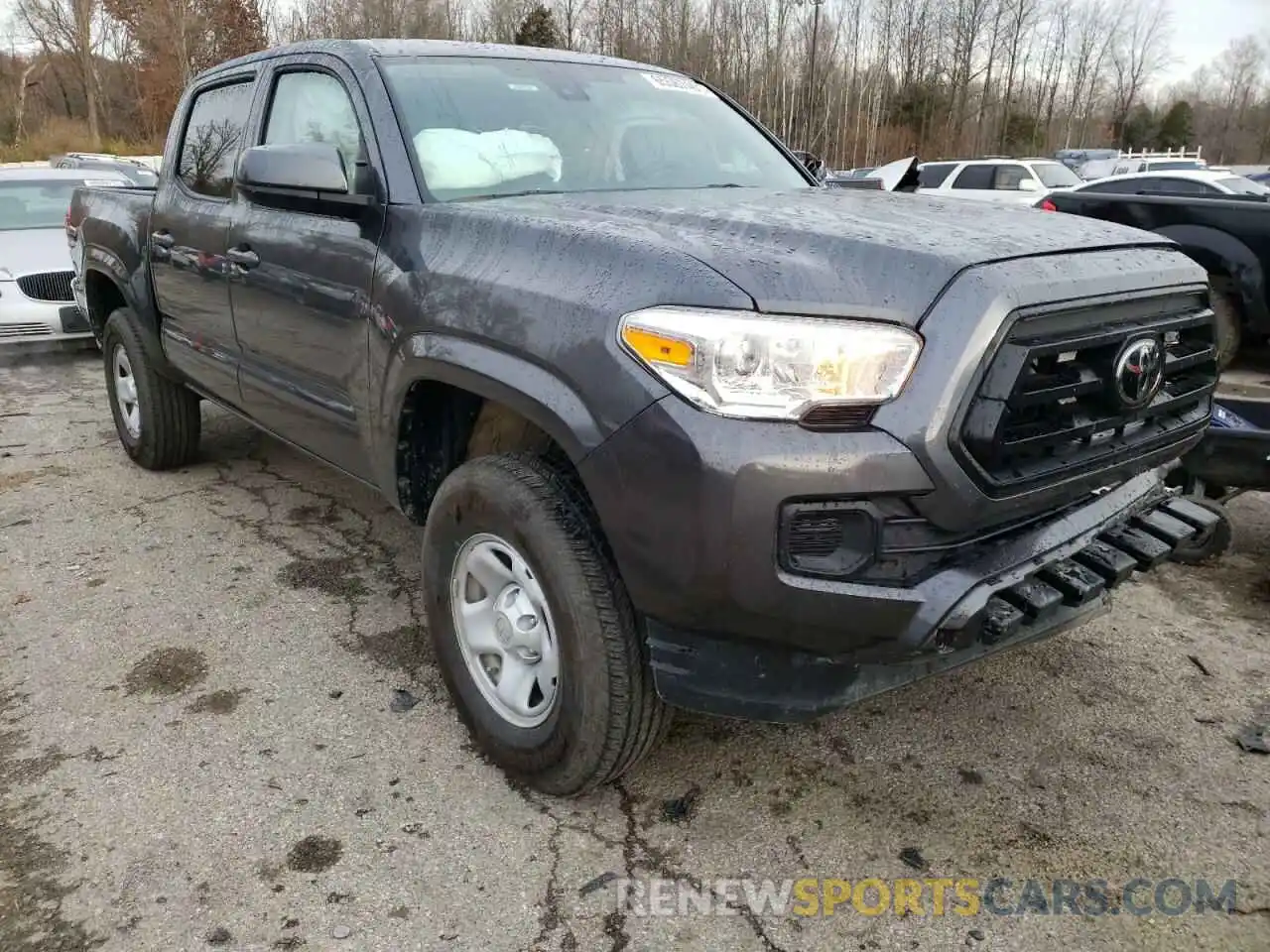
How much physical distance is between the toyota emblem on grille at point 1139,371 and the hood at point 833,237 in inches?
10.2

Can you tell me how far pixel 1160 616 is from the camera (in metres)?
3.61

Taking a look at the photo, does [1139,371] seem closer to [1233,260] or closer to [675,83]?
[675,83]

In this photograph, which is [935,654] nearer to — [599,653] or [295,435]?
[599,653]

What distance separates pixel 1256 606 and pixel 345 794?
3.37 metres

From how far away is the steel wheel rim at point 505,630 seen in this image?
96.8 inches

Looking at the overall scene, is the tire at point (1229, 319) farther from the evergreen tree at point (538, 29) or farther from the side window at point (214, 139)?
the evergreen tree at point (538, 29)

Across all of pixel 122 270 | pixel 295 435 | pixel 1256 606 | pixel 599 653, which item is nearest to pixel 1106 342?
pixel 599 653

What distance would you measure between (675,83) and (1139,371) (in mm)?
2293

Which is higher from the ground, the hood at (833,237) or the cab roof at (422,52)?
the cab roof at (422,52)

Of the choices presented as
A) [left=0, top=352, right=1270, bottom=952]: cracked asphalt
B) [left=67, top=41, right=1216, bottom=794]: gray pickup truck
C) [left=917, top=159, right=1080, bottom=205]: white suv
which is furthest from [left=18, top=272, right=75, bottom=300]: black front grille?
[left=917, top=159, right=1080, bottom=205]: white suv

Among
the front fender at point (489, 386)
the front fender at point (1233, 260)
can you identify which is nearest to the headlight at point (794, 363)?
the front fender at point (489, 386)

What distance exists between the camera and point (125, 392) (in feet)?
17.4

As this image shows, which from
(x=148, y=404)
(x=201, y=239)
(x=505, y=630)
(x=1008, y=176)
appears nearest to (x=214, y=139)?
(x=201, y=239)

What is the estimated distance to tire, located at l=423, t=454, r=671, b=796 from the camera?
7.29 feet
